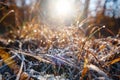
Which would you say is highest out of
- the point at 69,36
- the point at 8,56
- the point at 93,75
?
the point at 69,36

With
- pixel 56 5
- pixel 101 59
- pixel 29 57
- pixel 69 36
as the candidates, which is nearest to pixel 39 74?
pixel 29 57

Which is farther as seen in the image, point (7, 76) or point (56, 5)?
point (56, 5)

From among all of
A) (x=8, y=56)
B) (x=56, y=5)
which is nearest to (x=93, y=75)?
(x=8, y=56)

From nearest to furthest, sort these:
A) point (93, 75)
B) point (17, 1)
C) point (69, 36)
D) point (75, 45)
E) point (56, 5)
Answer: point (93, 75)
point (75, 45)
point (69, 36)
point (56, 5)
point (17, 1)

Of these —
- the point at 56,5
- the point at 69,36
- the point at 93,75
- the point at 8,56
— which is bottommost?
the point at 93,75

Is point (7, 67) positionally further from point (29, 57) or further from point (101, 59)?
point (101, 59)

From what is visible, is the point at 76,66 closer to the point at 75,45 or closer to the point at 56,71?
the point at 56,71

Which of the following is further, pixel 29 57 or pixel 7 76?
pixel 29 57

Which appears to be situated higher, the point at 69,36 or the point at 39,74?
the point at 69,36

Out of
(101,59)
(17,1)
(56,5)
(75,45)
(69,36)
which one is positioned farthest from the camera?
(17,1)
